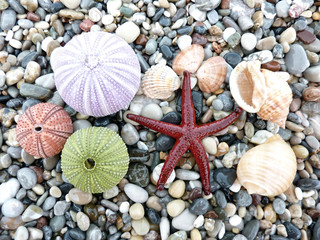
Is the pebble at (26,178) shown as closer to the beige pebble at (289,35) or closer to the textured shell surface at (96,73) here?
the textured shell surface at (96,73)

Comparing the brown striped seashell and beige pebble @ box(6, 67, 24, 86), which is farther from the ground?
the brown striped seashell

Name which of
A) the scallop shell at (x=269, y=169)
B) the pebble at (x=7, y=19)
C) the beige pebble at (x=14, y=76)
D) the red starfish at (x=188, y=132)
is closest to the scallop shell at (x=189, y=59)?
the red starfish at (x=188, y=132)

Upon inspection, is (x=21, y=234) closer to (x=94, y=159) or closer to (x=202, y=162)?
(x=94, y=159)

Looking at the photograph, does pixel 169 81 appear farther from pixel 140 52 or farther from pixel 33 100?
pixel 33 100

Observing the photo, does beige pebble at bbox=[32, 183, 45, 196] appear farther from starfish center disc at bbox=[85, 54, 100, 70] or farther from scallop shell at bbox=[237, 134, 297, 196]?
scallop shell at bbox=[237, 134, 297, 196]

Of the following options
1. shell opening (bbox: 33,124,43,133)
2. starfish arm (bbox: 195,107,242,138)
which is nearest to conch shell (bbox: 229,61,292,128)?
starfish arm (bbox: 195,107,242,138)

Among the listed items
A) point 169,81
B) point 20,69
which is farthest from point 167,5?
point 20,69
